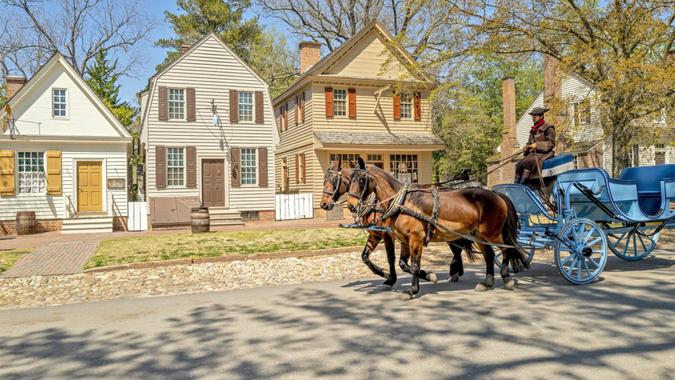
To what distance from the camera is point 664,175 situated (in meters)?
9.62

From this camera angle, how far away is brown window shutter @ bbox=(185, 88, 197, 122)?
24484 millimetres

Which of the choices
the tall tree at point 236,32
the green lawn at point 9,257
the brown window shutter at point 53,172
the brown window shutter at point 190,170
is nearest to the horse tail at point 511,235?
the green lawn at point 9,257

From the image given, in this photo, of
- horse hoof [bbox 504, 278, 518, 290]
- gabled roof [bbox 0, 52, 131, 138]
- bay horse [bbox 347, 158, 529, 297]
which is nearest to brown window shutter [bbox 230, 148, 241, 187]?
gabled roof [bbox 0, 52, 131, 138]

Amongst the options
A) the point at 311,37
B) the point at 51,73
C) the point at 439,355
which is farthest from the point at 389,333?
the point at 311,37

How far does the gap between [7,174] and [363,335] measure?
2124 centimetres

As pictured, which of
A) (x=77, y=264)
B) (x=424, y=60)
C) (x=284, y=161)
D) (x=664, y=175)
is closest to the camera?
(x=664, y=175)

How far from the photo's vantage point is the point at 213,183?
81.7 feet

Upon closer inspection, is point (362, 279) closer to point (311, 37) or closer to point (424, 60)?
point (424, 60)

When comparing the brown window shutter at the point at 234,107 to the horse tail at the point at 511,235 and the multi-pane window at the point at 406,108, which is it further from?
the horse tail at the point at 511,235

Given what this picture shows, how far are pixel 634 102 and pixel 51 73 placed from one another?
72.4 feet

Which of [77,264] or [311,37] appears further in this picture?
[311,37]

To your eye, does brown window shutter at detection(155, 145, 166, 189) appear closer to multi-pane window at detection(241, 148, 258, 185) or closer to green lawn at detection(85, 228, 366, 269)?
multi-pane window at detection(241, 148, 258, 185)

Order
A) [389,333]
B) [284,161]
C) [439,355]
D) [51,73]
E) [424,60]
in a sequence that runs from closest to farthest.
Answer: [439,355] → [389,333] → [424,60] → [51,73] → [284,161]

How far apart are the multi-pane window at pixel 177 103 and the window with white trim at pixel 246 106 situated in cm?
267
